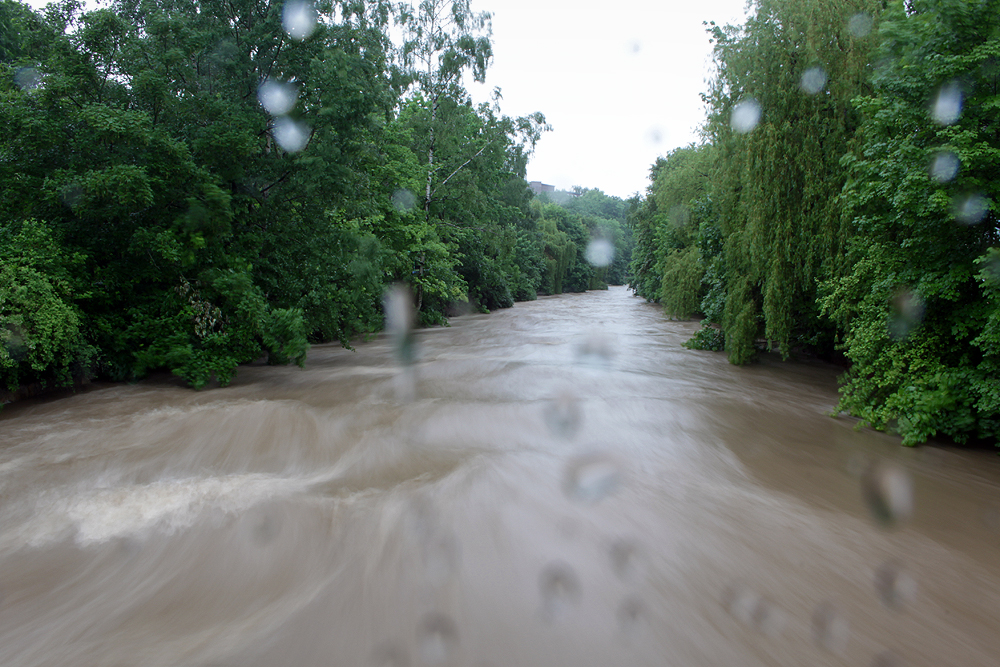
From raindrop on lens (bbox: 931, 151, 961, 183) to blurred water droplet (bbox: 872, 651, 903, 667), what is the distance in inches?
187

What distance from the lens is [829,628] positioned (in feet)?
11.0

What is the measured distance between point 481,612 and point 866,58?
9.75 m

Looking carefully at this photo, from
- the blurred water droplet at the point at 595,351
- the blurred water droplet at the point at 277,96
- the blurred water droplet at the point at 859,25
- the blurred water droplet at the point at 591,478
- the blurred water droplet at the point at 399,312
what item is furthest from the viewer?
the blurred water droplet at the point at 399,312

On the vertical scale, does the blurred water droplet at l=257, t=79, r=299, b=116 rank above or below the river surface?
above

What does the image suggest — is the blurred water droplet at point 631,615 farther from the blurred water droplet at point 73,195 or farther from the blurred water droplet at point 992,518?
the blurred water droplet at point 73,195

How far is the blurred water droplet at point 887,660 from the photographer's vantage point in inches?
121

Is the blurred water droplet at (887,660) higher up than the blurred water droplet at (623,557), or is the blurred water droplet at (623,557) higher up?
the blurred water droplet at (887,660)

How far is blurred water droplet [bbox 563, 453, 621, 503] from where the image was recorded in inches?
213

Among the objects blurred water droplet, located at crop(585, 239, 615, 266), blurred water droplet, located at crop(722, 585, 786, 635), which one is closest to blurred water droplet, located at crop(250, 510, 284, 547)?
blurred water droplet, located at crop(722, 585, 786, 635)

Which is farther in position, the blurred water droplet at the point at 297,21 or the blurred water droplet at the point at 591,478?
the blurred water droplet at the point at 297,21

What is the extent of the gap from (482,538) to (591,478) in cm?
169

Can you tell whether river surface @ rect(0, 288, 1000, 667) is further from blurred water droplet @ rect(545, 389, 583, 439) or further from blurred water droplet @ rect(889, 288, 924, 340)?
blurred water droplet @ rect(889, 288, 924, 340)

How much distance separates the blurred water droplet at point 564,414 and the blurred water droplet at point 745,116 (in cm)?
568

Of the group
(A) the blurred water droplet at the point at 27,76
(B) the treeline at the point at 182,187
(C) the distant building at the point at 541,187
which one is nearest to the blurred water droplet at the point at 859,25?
(B) the treeline at the point at 182,187
